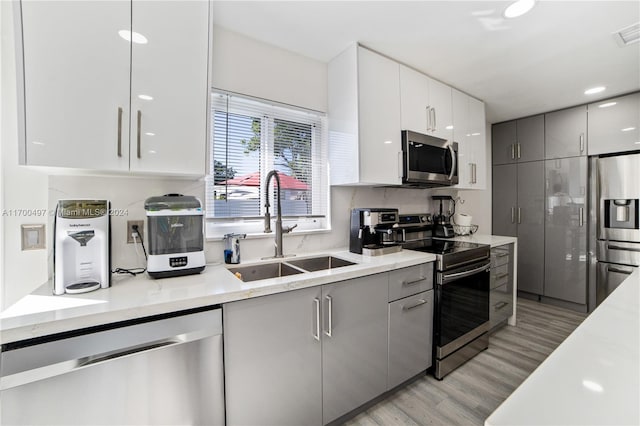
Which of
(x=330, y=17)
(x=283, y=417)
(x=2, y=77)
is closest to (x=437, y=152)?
(x=330, y=17)

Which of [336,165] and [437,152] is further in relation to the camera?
[437,152]

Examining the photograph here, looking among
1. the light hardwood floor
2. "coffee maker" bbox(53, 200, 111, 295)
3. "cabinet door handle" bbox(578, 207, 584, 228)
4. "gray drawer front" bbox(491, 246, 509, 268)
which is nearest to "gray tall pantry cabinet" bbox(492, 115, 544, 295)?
"cabinet door handle" bbox(578, 207, 584, 228)

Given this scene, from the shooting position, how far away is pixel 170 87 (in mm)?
1319

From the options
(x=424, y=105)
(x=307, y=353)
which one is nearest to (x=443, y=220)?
(x=424, y=105)

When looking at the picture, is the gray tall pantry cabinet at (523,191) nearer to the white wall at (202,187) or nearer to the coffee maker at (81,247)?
the white wall at (202,187)

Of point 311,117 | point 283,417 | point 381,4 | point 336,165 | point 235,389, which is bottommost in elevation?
point 283,417

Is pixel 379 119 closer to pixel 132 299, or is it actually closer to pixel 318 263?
pixel 318 263

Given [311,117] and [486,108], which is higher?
[486,108]

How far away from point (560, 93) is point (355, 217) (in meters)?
2.62

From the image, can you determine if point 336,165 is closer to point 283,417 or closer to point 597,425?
point 283,417

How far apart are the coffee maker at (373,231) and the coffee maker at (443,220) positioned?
935mm

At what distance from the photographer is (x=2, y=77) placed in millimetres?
1269

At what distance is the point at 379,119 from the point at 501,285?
203cm

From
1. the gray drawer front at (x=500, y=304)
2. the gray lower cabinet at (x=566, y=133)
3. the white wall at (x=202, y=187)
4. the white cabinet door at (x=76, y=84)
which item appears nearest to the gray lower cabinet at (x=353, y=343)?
the white wall at (x=202, y=187)
